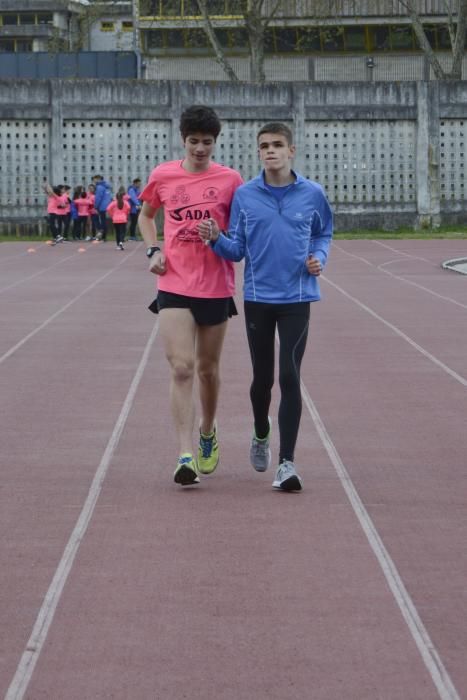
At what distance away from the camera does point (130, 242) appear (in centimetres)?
4303

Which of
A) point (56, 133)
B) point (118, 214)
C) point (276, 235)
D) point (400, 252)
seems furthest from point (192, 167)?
point (56, 133)

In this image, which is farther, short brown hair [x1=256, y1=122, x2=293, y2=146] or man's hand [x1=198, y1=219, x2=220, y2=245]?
short brown hair [x1=256, y1=122, x2=293, y2=146]

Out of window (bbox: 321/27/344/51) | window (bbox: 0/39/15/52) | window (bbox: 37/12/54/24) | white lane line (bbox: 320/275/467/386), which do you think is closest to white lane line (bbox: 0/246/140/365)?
white lane line (bbox: 320/275/467/386)

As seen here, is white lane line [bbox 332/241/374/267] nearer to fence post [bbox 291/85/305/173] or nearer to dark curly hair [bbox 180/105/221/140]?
fence post [bbox 291/85/305/173]

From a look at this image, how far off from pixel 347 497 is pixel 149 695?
11.3ft

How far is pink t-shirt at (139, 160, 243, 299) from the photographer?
8.66m

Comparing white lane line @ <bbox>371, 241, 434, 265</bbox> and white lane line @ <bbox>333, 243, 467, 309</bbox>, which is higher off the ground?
white lane line @ <bbox>371, 241, 434, 265</bbox>

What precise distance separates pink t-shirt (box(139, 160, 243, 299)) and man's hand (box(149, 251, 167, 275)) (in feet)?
0.12

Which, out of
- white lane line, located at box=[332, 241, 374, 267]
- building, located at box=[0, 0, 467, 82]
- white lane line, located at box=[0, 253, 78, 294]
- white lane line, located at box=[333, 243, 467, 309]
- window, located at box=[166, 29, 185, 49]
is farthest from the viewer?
window, located at box=[166, 29, 185, 49]

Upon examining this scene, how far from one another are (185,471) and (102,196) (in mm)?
34575

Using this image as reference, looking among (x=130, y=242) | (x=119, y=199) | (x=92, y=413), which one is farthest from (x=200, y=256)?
(x=130, y=242)

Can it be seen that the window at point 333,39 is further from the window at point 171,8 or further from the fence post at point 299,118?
the fence post at point 299,118

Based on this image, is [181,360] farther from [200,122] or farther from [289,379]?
[200,122]

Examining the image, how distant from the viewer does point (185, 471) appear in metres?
8.66
